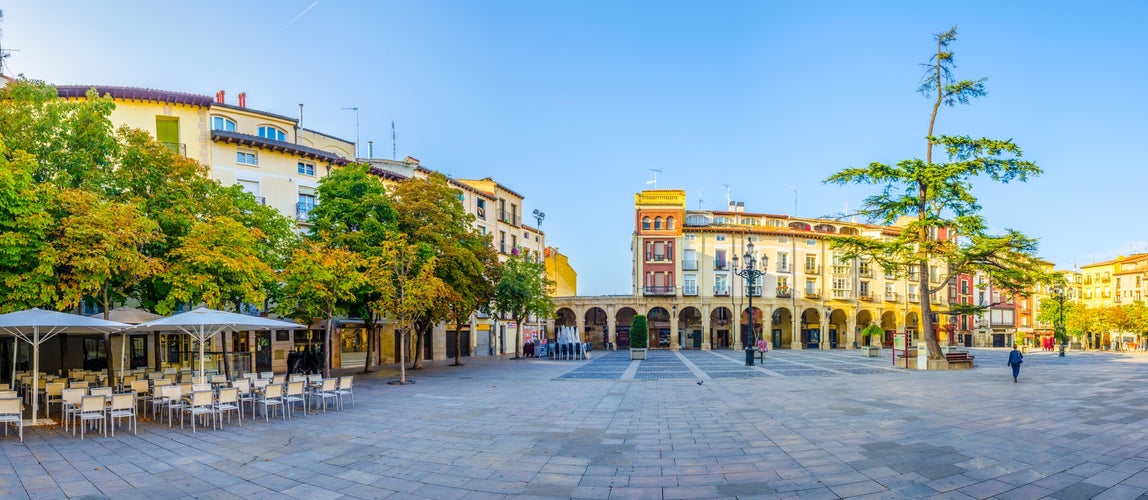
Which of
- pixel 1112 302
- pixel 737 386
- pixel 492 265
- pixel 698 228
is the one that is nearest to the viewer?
pixel 737 386

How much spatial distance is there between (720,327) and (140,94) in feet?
170

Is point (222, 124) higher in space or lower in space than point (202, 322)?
higher

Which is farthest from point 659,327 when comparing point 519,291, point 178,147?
point 178,147

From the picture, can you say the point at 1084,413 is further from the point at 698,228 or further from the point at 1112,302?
the point at 1112,302

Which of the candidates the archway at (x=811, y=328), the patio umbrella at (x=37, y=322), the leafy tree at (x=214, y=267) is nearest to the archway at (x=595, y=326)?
the archway at (x=811, y=328)

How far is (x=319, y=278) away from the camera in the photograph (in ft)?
64.9

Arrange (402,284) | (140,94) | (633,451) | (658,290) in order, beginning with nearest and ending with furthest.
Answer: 1. (633,451)
2. (402,284)
3. (140,94)
4. (658,290)

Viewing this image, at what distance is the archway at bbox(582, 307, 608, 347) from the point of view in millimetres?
62312

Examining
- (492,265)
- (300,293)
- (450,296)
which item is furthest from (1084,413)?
Result: (492,265)

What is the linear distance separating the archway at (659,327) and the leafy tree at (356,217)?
3902 cm

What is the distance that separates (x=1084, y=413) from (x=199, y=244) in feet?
75.0

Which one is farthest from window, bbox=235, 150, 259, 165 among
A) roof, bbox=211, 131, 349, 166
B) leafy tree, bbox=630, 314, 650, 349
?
leafy tree, bbox=630, 314, 650, 349

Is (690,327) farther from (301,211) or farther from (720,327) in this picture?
(301,211)

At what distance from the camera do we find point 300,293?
20141 mm
